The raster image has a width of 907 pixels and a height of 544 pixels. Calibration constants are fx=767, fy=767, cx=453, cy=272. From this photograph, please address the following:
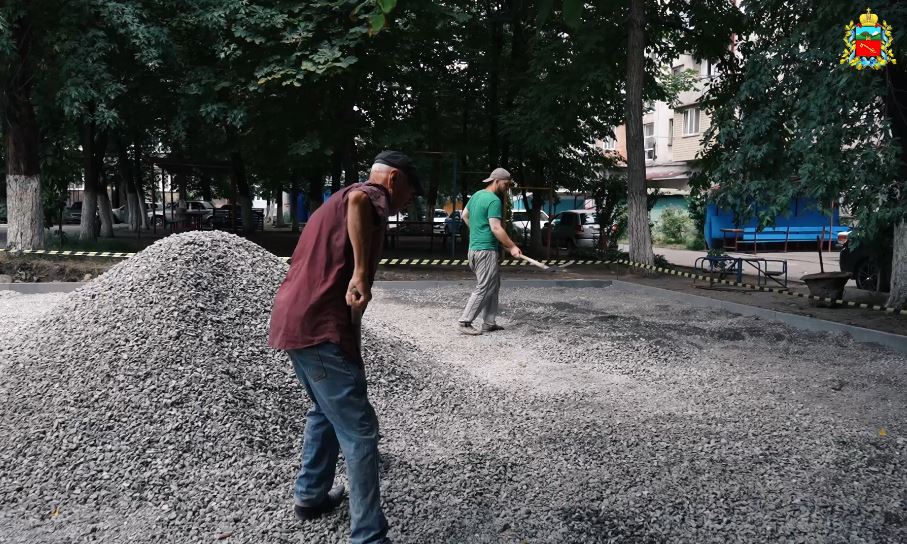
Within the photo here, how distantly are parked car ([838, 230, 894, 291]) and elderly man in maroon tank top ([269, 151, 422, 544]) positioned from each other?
1137 cm

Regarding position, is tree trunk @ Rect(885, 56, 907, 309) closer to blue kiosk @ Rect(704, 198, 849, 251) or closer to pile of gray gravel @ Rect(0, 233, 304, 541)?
pile of gray gravel @ Rect(0, 233, 304, 541)

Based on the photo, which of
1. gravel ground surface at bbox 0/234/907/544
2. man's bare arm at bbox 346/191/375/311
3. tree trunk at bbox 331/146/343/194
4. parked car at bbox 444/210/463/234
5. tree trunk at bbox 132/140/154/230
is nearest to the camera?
man's bare arm at bbox 346/191/375/311

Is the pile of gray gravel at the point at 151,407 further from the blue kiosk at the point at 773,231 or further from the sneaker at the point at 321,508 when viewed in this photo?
the blue kiosk at the point at 773,231

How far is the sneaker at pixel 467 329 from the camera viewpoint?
9.14 meters

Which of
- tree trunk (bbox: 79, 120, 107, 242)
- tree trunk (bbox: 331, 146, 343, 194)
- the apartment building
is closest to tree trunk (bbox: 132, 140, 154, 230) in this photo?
tree trunk (bbox: 79, 120, 107, 242)

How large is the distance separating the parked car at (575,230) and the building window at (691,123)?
54.3ft

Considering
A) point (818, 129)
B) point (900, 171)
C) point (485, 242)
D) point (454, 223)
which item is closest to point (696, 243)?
point (454, 223)

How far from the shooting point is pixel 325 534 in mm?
3617

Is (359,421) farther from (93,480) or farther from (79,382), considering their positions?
(79,382)

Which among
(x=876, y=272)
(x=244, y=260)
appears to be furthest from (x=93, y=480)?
(x=876, y=272)

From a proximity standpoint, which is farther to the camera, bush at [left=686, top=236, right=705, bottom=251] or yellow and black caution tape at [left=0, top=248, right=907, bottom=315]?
bush at [left=686, top=236, right=705, bottom=251]

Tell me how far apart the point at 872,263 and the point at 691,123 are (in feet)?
93.0

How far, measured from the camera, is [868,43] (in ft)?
31.3

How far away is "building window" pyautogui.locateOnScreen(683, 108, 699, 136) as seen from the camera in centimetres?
3986
